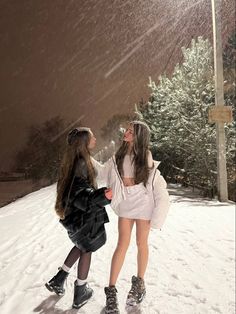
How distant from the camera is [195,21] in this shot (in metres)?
0.90

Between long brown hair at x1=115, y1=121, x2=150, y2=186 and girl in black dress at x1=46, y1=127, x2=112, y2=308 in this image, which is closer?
girl in black dress at x1=46, y1=127, x2=112, y2=308

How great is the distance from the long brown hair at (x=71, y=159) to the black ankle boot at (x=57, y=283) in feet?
0.34

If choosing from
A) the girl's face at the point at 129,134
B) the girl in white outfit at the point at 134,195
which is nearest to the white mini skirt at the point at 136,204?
the girl in white outfit at the point at 134,195

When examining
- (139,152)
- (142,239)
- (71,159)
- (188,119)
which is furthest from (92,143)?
(188,119)

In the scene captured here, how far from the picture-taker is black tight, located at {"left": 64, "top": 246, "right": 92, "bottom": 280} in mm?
606

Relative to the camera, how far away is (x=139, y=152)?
67cm

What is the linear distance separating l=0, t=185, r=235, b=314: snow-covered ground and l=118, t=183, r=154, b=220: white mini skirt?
0.08 meters

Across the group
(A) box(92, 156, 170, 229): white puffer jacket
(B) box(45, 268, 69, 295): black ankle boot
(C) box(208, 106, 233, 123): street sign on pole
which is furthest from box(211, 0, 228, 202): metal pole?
(B) box(45, 268, 69, 295): black ankle boot

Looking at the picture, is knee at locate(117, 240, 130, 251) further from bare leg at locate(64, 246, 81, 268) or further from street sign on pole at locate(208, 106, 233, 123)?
street sign on pole at locate(208, 106, 233, 123)

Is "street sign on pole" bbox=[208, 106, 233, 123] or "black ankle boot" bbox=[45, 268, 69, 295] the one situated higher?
"street sign on pole" bbox=[208, 106, 233, 123]

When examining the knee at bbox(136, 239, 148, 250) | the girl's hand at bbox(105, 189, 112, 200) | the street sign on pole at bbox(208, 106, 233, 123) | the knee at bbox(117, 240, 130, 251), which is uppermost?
the street sign on pole at bbox(208, 106, 233, 123)

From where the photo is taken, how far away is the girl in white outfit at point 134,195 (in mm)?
641

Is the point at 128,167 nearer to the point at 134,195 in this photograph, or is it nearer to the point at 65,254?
the point at 134,195

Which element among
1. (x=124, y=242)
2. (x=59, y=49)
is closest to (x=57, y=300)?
(x=124, y=242)
